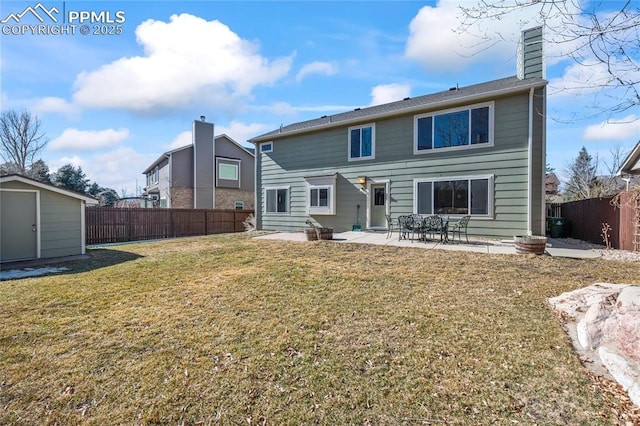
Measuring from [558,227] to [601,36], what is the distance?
461 inches

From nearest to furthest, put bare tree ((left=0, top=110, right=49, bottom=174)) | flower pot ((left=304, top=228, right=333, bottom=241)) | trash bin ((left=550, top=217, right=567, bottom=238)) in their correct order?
flower pot ((left=304, top=228, right=333, bottom=241)), trash bin ((left=550, top=217, right=567, bottom=238)), bare tree ((left=0, top=110, right=49, bottom=174))

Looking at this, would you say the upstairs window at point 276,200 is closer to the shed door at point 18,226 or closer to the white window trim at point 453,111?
the white window trim at point 453,111

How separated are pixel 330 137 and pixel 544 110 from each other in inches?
307

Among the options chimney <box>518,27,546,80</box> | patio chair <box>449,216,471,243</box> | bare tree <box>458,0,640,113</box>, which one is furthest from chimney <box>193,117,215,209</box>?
bare tree <box>458,0,640,113</box>

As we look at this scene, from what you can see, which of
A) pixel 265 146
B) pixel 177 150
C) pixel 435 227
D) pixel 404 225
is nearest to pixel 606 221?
pixel 435 227

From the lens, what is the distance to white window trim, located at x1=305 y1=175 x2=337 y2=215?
44.1 ft

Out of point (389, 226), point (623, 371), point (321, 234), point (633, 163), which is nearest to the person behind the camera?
point (623, 371)

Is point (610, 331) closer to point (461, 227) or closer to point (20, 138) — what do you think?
point (461, 227)

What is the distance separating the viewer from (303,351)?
326 centimetres

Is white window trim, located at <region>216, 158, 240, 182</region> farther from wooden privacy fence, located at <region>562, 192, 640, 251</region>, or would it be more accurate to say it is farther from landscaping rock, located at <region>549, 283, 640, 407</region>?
landscaping rock, located at <region>549, 283, 640, 407</region>

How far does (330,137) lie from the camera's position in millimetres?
→ 13852

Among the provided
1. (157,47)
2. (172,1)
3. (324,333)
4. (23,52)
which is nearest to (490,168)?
(324,333)

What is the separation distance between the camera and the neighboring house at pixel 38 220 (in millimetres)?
8742

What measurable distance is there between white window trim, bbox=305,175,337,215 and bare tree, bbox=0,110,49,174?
91.2ft
